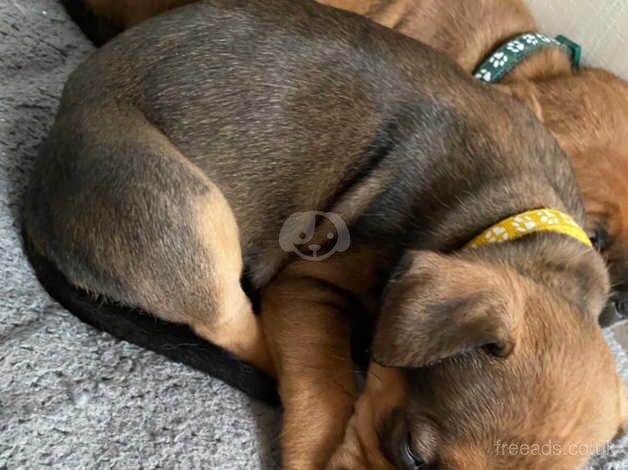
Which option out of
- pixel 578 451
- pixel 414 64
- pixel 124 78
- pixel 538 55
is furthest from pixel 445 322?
pixel 538 55

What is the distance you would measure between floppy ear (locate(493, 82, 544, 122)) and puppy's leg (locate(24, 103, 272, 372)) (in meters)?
1.33

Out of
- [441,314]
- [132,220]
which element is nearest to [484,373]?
[441,314]

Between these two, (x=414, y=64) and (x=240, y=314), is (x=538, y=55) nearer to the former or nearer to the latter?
(x=414, y=64)

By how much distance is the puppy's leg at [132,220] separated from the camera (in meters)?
2.00

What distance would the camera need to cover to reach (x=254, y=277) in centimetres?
241

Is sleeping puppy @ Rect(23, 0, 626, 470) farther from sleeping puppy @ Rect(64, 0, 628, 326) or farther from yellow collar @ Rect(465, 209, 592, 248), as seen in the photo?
sleeping puppy @ Rect(64, 0, 628, 326)

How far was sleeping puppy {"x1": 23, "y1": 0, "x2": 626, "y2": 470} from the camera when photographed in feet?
5.75

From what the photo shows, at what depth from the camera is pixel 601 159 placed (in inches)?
108

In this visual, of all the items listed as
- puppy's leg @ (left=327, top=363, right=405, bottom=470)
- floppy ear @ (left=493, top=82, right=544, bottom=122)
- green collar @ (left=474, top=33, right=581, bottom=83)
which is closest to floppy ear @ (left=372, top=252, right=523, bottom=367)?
puppy's leg @ (left=327, top=363, right=405, bottom=470)

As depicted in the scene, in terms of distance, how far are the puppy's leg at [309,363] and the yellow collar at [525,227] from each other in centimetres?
48

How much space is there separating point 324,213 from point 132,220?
63 cm

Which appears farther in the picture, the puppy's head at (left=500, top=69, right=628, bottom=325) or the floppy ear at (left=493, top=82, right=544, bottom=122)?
the floppy ear at (left=493, top=82, right=544, bottom=122)

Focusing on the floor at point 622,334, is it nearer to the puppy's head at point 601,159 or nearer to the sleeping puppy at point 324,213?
the puppy's head at point 601,159

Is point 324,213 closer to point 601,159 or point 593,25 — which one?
point 601,159
